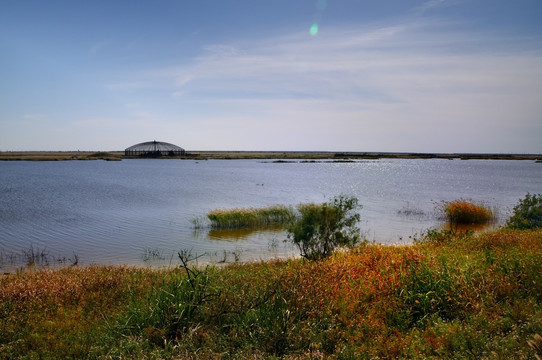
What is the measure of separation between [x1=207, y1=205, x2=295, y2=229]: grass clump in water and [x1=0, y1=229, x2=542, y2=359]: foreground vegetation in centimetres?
1809

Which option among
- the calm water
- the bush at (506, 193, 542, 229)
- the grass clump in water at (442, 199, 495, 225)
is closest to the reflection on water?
the calm water

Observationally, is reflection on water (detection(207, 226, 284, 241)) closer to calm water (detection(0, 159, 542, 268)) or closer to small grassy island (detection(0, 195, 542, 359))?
calm water (detection(0, 159, 542, 268))

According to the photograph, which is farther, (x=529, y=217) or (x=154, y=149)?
(x=154, y=149)

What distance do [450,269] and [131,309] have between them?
7.75 m

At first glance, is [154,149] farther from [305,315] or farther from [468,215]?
[305,315]

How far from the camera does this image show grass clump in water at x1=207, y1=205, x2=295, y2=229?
28703 mm

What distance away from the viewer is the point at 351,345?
22.1ft

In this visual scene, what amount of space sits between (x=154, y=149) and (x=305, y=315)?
162129 mm

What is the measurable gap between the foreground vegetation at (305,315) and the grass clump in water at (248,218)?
59.4 ft

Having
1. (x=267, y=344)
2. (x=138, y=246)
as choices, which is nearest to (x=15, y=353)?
(x=267, y=344)

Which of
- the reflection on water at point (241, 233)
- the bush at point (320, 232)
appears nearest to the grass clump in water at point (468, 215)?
the reflection on water at point (241, 233)

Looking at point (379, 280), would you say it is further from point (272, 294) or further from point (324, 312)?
point (272, 294)

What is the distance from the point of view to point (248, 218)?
29172 millimetres

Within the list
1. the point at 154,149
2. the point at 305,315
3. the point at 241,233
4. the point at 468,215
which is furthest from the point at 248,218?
the point at 154,149
